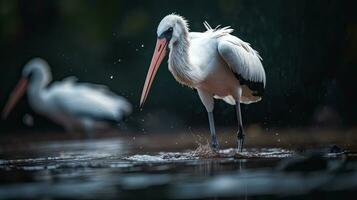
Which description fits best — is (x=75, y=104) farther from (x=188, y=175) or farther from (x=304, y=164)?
(x=304, y=164)

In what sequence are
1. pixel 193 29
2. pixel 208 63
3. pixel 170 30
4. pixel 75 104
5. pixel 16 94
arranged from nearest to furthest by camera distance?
1. pixel 170 30
2. pixel 208 63
3. pixel 193 29
4. pixel 75 104
5. pixel 16 94

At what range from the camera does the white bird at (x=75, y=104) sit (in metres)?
17.9

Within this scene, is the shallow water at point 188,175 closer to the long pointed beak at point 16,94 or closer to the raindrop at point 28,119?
the long pointed beak at point 16,94

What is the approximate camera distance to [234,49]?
10.5 meters

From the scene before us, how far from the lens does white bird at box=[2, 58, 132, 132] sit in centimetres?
1791

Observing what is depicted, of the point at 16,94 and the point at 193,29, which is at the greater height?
the point at 193,29

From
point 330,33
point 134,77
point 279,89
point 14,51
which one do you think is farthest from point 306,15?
point 14,51

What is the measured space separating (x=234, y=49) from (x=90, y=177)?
3.00m

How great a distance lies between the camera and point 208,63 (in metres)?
10.4

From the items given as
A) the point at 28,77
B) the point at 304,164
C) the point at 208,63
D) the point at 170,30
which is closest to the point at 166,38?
the point at 170,30

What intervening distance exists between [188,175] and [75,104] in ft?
33.5

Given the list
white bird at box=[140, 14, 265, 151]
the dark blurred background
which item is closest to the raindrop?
the dark blurred background

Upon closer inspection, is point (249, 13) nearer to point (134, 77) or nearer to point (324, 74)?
point (324, 74)

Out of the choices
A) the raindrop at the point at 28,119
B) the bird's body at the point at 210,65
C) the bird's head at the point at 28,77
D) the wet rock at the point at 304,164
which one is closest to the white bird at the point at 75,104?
the bird's head at the point at 28,77
